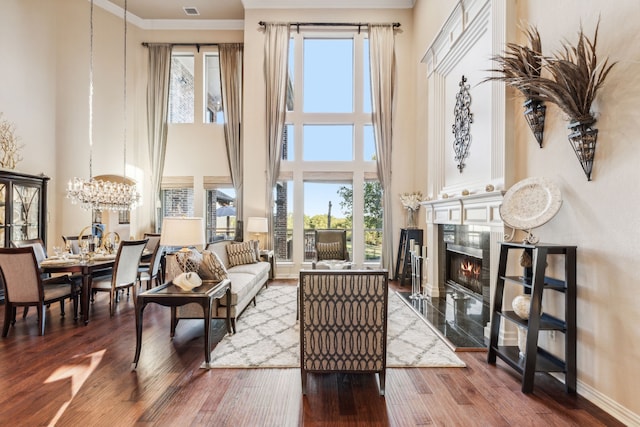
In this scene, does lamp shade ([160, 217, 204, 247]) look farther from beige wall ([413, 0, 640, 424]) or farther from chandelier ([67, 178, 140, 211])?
beige wall ([413, 0, 640, 424])

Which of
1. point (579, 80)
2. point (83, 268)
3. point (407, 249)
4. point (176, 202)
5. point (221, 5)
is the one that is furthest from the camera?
point (176, 202)

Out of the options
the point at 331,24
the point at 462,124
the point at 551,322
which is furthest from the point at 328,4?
the point at 551,322

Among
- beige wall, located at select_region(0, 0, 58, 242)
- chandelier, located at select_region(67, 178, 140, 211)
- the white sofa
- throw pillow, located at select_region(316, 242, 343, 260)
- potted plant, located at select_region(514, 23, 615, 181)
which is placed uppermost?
beige wall, located at select_region(0, 0, 58, 242)

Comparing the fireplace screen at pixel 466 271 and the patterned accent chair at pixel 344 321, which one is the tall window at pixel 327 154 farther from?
the patterned accent chair at pixel 344 321

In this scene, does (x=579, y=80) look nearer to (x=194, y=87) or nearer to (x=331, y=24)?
(x=331, y=24)

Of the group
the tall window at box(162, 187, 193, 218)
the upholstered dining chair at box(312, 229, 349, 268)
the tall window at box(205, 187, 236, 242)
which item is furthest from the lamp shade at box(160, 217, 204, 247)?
the tall window at box(162, 187, 193, 218)

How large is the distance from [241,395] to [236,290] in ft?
4.62

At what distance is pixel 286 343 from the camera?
3.22 meters

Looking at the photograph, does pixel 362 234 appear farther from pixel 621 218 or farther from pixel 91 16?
pixel 91 16

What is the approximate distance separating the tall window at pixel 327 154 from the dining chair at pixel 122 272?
2950 mm

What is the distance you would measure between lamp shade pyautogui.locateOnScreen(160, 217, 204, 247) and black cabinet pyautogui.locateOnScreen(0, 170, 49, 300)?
11.2 ft

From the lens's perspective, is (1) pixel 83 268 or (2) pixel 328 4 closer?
(1) pixel 83 268

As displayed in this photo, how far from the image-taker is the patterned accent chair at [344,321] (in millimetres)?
2217

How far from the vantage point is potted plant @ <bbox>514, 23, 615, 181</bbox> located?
218cm
